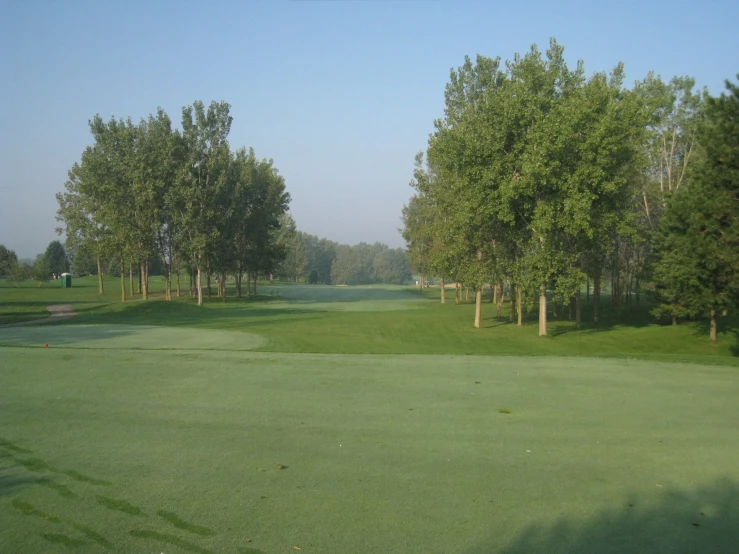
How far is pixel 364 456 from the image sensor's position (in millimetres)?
7273

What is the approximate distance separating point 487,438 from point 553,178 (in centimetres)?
2401

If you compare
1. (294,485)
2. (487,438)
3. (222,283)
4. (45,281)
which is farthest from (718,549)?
(45,281)

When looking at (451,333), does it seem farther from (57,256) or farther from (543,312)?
(57,256)

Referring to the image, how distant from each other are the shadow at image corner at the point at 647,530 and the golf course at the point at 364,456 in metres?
0.02

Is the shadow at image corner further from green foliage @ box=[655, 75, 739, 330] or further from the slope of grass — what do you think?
green foliage @ box=[655, 75, 739, 330]

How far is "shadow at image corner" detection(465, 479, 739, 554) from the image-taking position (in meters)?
4.99

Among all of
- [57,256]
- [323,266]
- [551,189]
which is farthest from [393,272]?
[551,189]

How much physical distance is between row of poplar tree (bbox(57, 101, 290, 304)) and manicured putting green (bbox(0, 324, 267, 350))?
26979 millimetres

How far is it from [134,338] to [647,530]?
68.3 ft

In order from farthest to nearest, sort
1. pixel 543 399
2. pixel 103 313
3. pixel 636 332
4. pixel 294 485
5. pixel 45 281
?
pixel 45 281, pixel 103 313, pixel 636 332, pixel 543 399, pixel 294 485

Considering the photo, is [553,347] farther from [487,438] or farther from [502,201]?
[487,438]

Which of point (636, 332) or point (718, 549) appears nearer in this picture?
point (718, 549)

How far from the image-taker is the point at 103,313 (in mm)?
A: 40500

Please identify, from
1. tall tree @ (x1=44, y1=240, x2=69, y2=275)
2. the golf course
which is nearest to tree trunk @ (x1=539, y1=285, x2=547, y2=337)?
the golf course
